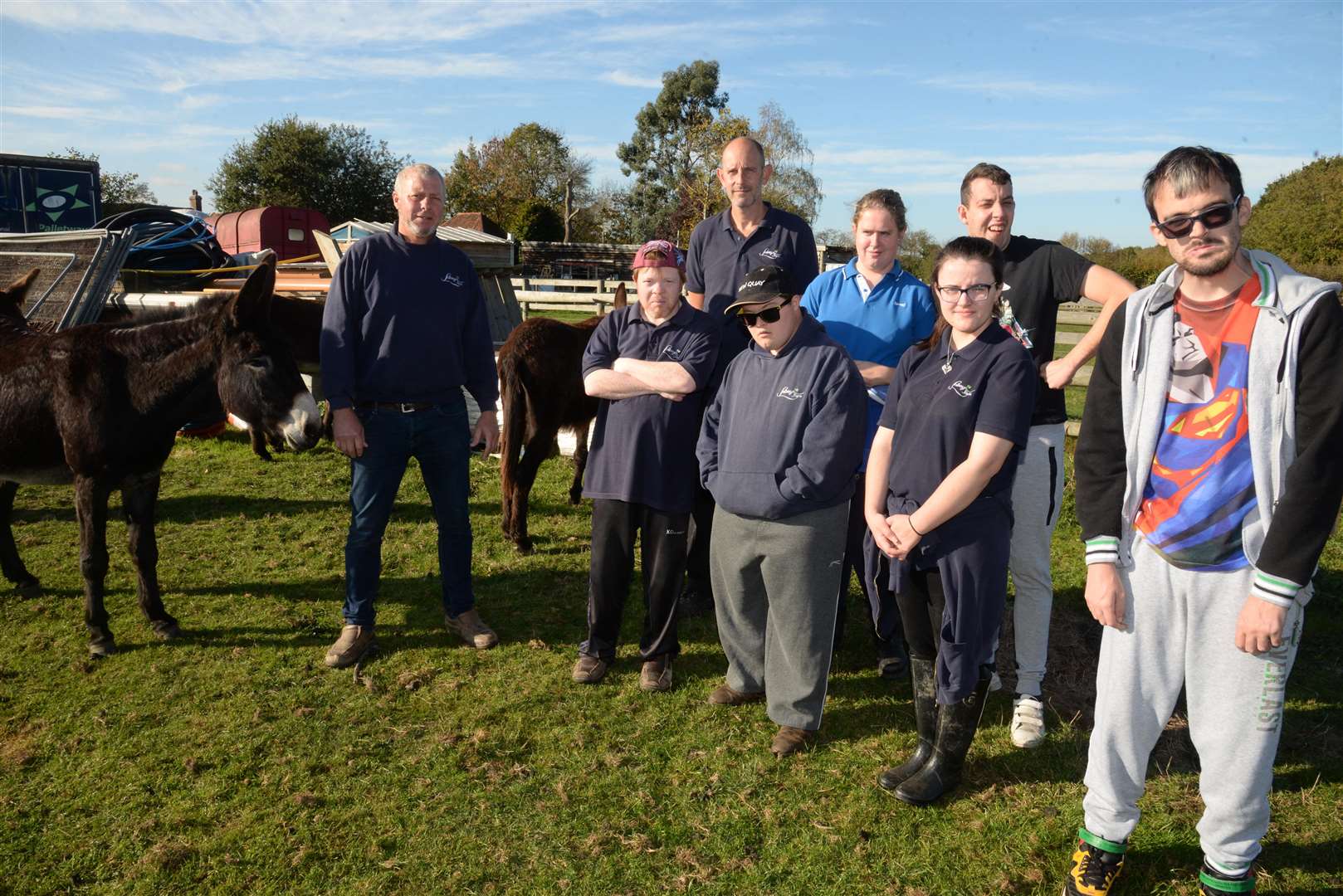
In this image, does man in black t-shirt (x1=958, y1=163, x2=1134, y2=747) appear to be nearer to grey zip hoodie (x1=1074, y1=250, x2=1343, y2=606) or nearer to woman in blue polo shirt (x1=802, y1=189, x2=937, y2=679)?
woman in blue polo shirt (x1=802, y1=189, x2=937, y2=679)

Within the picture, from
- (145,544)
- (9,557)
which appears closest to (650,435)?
(145,544)

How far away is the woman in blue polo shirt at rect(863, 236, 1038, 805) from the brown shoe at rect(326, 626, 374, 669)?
284 cm

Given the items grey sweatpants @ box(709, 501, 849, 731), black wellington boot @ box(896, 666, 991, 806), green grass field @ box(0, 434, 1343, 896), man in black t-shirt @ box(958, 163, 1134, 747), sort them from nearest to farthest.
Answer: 1. green grass field @ box(0, 434, 1343, 896)
2. black wellington boot @ box(896, 666, 991, 806)
3. grey sweatpants @ box(709, 501, 849, 731)
4. man in black t-shirt @ box(958, 163, 1134, 747)

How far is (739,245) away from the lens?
4410mm

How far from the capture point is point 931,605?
10.6 ft

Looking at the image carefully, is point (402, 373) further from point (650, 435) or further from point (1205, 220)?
point (1205, 220)

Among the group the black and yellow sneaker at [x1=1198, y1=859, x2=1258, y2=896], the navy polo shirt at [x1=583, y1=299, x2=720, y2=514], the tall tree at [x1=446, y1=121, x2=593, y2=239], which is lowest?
the black and yellow sneaker at [x1=1198, y1=859, x2=1258, y2=896]

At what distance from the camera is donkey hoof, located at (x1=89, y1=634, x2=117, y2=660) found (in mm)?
4434

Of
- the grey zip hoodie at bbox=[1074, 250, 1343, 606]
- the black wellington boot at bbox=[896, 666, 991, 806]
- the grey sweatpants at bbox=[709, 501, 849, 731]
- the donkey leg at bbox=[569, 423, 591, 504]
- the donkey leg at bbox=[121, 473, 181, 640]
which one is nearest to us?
the grey zip hoodie at bbox=[1074, 250, 1343, 606]

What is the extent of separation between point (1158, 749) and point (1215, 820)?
1.45 metres

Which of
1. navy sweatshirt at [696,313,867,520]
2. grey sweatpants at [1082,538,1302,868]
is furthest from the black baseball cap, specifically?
grey sweatpants at [1082,538,1302,868]

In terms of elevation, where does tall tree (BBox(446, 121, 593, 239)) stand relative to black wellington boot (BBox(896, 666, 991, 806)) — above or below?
above

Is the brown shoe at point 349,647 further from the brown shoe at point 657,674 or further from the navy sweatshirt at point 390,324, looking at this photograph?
the brown shoe at point 657,674

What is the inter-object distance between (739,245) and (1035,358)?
1.63m
